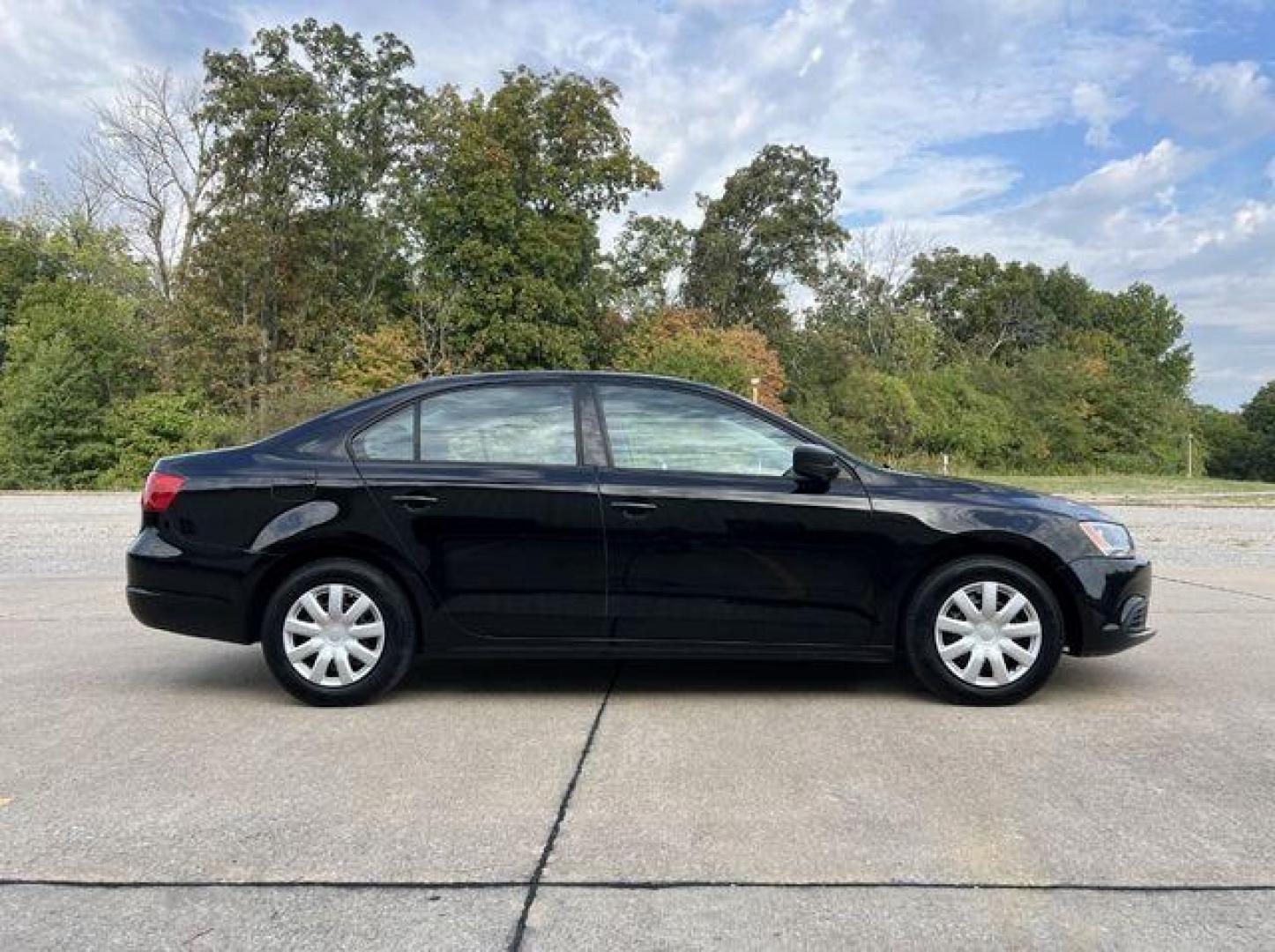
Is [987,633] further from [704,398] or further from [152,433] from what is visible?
[152,433]

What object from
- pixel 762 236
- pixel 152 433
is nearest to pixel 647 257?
pixel 762 236

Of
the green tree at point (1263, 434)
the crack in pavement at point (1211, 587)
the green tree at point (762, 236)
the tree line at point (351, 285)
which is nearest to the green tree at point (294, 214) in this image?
the tree line at point (351, 285)

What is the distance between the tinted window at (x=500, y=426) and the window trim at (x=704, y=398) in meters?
0.16

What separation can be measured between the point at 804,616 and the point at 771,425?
956mm

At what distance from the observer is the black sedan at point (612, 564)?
5.32 meters

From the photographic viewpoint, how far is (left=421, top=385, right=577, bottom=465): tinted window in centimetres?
547

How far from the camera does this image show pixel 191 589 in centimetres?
541

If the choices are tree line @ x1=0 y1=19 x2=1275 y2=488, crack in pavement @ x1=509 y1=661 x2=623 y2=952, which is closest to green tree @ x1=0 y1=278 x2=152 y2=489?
tree line @ x1=0 y1=19 x2=1275 y2=488

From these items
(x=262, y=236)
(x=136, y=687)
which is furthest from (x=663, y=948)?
(x=262, y=236)

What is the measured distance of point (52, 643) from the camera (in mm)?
7055

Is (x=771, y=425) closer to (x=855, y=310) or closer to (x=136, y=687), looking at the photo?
(x=136, y=687)

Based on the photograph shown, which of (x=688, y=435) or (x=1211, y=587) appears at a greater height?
(x=688, y=435)

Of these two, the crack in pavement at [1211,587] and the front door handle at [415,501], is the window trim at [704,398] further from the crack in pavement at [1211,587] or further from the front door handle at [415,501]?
the crack in pavement at [1211,587]

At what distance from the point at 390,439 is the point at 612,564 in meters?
1.28
